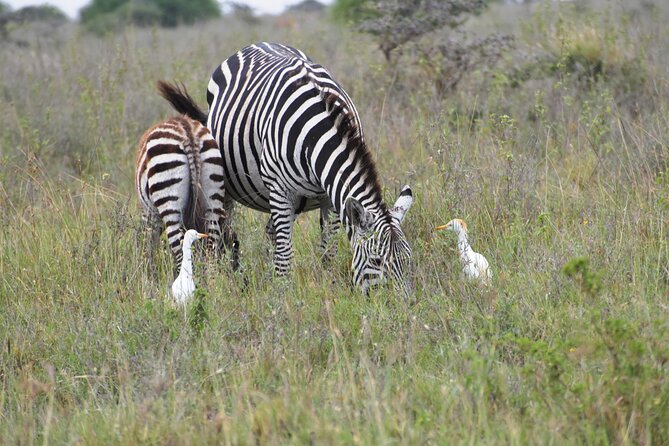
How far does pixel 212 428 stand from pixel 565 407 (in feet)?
4.66

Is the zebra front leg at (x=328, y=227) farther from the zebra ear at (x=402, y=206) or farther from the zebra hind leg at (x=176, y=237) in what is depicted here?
the zebra hind leg at (x=176, y=237)

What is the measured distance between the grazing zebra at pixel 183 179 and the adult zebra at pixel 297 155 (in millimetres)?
331

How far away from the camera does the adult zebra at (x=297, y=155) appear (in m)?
5.18

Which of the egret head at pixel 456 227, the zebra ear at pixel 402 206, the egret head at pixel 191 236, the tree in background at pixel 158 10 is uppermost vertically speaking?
the zebra ear at pixel 402 206

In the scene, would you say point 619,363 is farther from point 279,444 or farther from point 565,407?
point 279,444

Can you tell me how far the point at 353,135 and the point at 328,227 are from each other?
957 mm

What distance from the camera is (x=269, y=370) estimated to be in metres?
4.20

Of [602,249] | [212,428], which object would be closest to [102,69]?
[602,249]

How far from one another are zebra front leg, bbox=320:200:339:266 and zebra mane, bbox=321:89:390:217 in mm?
708

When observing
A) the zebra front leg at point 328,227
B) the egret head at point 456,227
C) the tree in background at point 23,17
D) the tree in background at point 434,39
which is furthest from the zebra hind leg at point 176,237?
the tree in background at point 23,17

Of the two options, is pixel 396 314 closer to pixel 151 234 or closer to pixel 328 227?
pixel 328 227

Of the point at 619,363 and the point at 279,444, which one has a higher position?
the point at 619,363

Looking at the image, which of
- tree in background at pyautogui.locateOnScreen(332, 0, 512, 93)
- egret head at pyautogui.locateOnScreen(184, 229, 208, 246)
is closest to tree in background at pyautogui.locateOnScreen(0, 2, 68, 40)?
tree in background at pyautogui.locateOnScreen(332, 0, 512, 93)

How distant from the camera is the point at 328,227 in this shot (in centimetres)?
613
